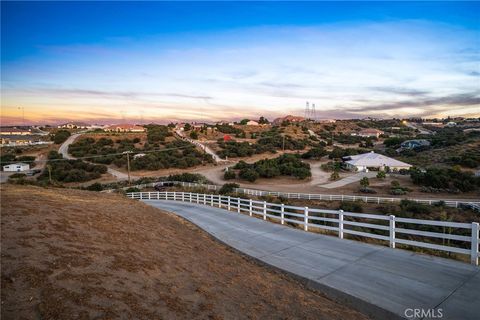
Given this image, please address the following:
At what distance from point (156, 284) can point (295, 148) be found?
91572 mm

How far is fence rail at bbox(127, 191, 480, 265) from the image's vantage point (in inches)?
318

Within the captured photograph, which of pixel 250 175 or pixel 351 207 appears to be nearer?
pixel 351 207

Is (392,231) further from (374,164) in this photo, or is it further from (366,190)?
(374,164)

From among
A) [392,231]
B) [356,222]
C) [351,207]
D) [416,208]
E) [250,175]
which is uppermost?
[392,231]

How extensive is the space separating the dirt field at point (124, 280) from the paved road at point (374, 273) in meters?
0.41

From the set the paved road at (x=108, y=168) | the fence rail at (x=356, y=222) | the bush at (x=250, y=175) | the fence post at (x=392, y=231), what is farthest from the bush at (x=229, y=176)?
the fence post at (x=392, y=231)

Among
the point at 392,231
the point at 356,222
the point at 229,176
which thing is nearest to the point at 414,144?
the point at 229,176

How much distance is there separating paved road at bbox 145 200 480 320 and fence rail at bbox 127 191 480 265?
0.44 m

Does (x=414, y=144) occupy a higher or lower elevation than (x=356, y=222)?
lower

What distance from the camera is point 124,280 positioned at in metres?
5.93

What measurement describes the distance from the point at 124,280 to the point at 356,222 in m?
8.14

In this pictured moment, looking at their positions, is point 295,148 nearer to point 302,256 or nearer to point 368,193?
point 368,193

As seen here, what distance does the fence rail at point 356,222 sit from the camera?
807cm

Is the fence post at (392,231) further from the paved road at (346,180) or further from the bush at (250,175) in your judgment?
the bush at (250,175)
